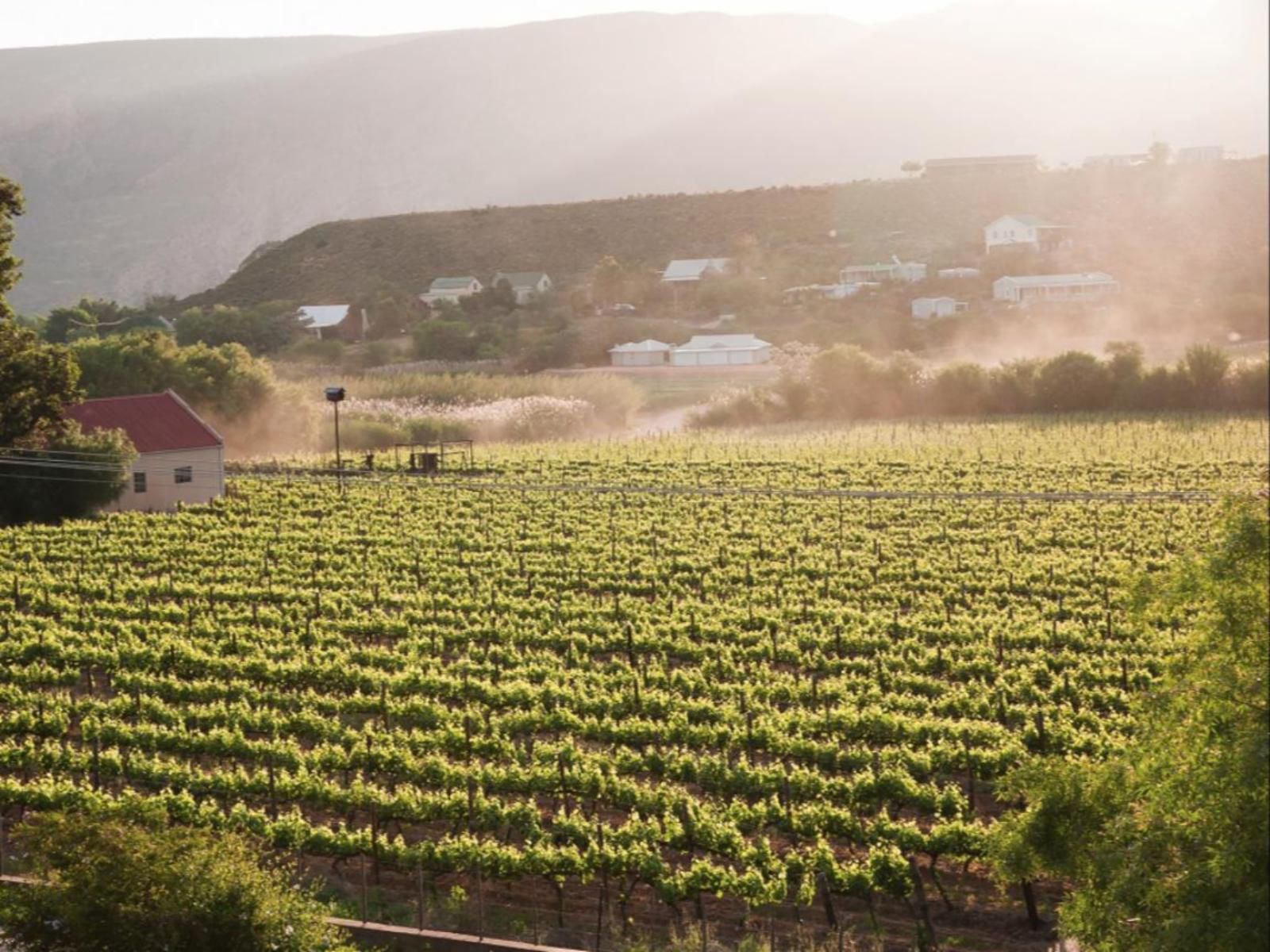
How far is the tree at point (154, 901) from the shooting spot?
13508 millimetres

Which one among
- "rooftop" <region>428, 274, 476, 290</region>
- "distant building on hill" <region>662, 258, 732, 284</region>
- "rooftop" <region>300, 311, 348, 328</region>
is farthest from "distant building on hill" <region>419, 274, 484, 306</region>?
"distant building on hill" <region>662, 258, 732, 284</region>

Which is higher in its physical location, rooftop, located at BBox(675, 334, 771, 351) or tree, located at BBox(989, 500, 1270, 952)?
rooftop, located at BBox(675, 334, 771, 351)

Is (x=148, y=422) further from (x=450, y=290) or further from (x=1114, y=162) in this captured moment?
(x=1114, y=162)

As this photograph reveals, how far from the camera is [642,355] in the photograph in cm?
8850

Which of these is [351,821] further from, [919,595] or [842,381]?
[842,381]

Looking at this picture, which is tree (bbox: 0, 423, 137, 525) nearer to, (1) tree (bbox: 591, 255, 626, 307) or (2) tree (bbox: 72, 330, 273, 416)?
(2) tree (bbox: 72, 330, 273, 416)

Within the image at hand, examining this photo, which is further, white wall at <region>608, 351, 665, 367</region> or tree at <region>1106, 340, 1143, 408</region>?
white wall at <region>608, 351, 665, 367</region>

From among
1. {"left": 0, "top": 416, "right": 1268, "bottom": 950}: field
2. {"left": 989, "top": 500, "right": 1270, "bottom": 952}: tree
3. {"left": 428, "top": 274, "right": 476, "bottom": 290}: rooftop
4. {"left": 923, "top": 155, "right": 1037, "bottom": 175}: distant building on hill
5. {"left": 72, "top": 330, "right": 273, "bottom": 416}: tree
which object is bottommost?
{"left": 0, "top": 416, "right": 1268, "bottom": 950}: field

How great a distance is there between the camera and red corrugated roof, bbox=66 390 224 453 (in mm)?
43094

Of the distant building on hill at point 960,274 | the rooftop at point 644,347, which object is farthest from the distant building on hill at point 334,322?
the distant building on hill at point 960,274

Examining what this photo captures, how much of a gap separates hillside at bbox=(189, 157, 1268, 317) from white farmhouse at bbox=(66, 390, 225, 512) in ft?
218

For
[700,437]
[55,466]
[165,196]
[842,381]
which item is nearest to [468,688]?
[55,466]

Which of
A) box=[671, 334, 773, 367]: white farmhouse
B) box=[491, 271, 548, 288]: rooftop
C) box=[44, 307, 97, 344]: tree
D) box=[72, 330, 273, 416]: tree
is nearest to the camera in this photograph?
box=[72, 330, 273, 416]: tree

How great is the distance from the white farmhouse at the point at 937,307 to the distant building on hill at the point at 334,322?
36327 millimetres
